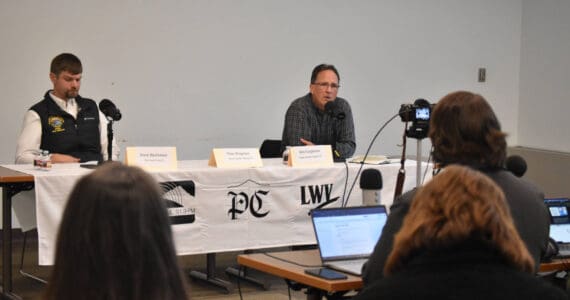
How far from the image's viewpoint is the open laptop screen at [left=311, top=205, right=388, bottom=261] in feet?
10.2

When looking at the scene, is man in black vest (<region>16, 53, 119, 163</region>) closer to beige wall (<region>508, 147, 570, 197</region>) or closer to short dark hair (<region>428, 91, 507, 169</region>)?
short dark hair (<region>428, 91, 507, 169</region>)

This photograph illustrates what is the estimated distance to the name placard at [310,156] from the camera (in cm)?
500

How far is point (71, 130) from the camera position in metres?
5.30

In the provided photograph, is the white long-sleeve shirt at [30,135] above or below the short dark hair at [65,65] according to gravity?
below

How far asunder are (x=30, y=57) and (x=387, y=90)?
3157 mm

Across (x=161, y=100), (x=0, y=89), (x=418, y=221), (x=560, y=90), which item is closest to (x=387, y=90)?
(x=560, y=90)

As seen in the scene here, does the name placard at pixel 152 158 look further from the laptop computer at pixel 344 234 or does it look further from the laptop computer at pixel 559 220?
the laptop computer at pixel 559 220

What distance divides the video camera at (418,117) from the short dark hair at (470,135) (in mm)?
1157

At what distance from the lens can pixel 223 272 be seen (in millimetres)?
5707

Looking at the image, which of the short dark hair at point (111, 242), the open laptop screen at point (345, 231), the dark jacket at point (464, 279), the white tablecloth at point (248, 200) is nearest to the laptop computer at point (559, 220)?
the open laptop screen at point (345, 231)

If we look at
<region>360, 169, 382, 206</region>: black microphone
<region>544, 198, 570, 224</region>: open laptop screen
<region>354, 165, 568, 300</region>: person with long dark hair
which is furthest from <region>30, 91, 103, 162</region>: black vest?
<region>354, 165, 568, 300</region>: person with long dark hair

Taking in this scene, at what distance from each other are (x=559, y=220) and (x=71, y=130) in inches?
122

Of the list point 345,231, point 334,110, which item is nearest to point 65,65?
point 334,110

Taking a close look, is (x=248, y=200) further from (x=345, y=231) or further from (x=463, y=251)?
(x=463, y=251)
